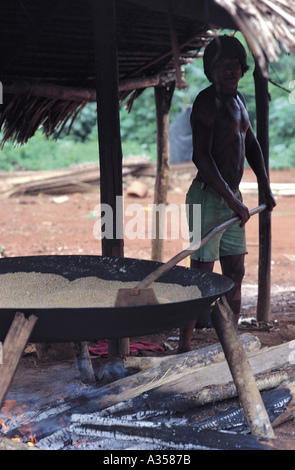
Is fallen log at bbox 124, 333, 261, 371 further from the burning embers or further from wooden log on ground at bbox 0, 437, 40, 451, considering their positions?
wooden log on ground at bbox 0, 437, 40, 451

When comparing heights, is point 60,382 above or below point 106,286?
below

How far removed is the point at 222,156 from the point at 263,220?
972mm

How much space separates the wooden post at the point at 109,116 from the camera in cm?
324

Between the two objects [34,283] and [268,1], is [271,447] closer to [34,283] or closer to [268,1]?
[34,283]

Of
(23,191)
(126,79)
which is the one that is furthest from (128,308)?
(23,191)

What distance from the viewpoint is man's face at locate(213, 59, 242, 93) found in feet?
11.0

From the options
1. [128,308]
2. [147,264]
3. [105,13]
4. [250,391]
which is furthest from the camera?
[105,13]

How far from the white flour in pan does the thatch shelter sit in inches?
27.8

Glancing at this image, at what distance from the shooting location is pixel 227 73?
340 centimetres

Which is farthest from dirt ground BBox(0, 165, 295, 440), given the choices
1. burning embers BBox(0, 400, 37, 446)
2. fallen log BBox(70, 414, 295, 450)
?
burning embers BBox(0, 400, 37, 446)

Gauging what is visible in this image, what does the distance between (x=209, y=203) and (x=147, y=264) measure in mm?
855

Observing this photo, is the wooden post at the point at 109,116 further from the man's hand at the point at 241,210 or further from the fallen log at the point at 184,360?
the man's hand at the point at 241,210

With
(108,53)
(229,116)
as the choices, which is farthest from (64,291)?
(229,116)

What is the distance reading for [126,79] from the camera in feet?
16.2
